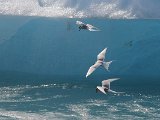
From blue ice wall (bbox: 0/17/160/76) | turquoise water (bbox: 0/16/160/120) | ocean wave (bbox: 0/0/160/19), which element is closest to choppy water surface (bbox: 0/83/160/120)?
turquoise water (bbox: 0/16/160/120)

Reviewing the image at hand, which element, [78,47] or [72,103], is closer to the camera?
[72,103]

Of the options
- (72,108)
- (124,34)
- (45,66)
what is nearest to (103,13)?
(124,34)

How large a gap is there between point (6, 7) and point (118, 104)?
4653mm

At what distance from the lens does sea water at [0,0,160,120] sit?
9219 millimetres

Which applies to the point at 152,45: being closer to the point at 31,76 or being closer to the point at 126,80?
the point at 126,80

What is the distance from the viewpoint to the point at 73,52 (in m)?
10.7

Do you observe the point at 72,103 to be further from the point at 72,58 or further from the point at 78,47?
the point at 78,47

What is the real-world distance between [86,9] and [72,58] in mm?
1378

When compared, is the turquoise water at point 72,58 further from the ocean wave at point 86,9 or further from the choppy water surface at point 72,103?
the ocean wave at point 86,9

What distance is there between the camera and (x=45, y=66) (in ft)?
34.8

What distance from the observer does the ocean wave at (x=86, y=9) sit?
11016 mm

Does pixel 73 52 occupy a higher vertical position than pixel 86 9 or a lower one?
lower

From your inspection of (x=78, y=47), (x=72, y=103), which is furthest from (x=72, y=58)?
(x=72, y=103)

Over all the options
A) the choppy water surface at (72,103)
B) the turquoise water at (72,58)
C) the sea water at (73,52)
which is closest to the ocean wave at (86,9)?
the sea water at (73,52)
